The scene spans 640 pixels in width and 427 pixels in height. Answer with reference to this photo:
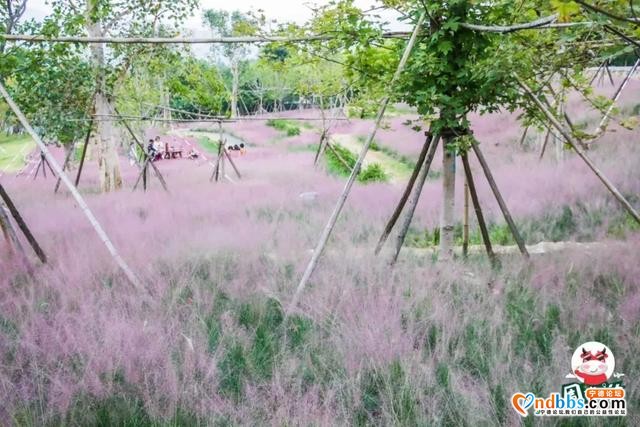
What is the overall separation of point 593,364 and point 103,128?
13335 millimetres

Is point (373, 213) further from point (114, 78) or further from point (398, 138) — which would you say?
point (398, 138)

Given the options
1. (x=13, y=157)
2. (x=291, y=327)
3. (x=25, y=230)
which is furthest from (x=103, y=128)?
(x=13, y=157)

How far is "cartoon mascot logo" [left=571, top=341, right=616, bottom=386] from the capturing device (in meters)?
3.31

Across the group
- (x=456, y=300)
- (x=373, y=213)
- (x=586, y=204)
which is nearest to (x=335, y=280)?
(x=456, y=300)

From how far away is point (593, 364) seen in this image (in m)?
3.40

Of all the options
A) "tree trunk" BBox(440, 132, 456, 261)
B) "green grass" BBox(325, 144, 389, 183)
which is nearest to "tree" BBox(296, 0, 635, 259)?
"tree trunk" BBox(440, 132, 456, 261)

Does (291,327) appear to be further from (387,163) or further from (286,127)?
(286,127)

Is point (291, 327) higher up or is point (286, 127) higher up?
point (286, 127)

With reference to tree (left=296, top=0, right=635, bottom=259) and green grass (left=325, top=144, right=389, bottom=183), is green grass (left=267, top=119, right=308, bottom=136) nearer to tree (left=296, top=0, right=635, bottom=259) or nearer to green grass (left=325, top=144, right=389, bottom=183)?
green grass (left=325, top=144, right=389, bottom=183)

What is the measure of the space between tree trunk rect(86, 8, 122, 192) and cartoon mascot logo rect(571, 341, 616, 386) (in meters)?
11.9

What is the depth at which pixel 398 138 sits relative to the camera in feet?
77.7

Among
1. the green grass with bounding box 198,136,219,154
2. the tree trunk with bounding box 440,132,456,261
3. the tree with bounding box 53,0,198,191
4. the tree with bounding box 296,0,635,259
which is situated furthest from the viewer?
the green grass with bounding box 198,136,219,154

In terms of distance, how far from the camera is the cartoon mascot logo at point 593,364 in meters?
3.31

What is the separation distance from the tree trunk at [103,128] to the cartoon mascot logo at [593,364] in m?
11.9
